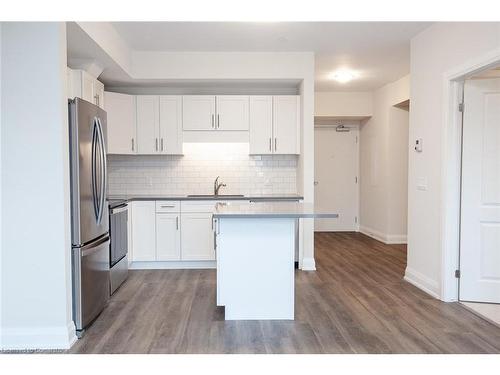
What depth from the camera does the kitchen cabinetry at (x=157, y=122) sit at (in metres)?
4.96

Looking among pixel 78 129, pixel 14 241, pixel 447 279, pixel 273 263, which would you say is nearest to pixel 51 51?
pixel 78 129

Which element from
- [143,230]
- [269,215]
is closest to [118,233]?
[143,230]

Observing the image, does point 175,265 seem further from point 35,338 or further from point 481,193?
point 481,193

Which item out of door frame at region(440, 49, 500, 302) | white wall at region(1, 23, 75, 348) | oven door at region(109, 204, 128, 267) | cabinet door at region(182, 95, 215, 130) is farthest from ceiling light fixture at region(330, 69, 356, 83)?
white wall at region(1, 23, 75, 348)

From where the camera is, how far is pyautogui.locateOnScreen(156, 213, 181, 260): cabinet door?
4.75 metres

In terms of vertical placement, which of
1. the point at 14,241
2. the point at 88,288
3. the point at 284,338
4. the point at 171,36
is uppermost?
the point at 171,36

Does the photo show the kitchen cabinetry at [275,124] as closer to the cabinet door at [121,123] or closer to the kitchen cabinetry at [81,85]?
the cabinet door at [121,123]

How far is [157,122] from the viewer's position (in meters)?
4.98

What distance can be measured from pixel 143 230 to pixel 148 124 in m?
1.39

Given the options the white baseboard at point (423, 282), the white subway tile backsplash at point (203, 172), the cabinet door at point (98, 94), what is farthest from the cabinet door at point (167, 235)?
the white baseboard at point (423, 282)

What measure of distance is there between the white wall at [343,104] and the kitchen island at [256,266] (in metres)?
4.31

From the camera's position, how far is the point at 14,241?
2617mm
